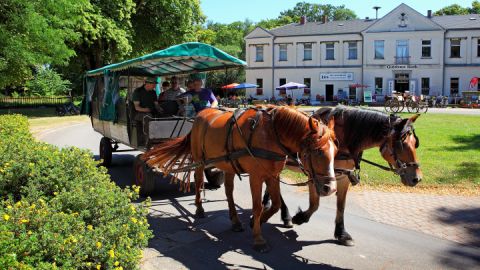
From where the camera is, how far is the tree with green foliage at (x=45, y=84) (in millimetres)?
51688

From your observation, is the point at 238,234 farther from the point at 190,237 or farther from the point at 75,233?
the point at 75,233

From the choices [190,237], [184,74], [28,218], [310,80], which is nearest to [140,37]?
[310,80]

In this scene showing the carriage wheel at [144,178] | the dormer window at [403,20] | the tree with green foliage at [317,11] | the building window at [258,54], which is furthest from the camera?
the tree with green foliage at [317,11]

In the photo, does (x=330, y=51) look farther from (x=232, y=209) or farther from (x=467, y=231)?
(x=232, y=209)

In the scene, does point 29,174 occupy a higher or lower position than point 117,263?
higher

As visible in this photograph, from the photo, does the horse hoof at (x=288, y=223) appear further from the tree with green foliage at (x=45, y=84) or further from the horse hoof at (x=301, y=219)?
the tree with green foliage at (x=45, y=84)

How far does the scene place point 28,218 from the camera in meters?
3.33

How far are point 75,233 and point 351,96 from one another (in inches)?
1969

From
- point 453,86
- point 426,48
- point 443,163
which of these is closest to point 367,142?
point 443,163

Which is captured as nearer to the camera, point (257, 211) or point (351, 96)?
point (257, 211)

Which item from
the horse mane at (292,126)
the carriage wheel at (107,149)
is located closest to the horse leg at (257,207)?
the horse mane at (292,126)

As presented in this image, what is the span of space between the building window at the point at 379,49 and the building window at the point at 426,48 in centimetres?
419

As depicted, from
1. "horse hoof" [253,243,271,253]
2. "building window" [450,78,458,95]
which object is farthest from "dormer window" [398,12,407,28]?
"horse hoof" [253,243,271,253]

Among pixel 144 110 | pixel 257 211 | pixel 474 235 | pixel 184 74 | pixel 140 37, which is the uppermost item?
pixel 140 37
